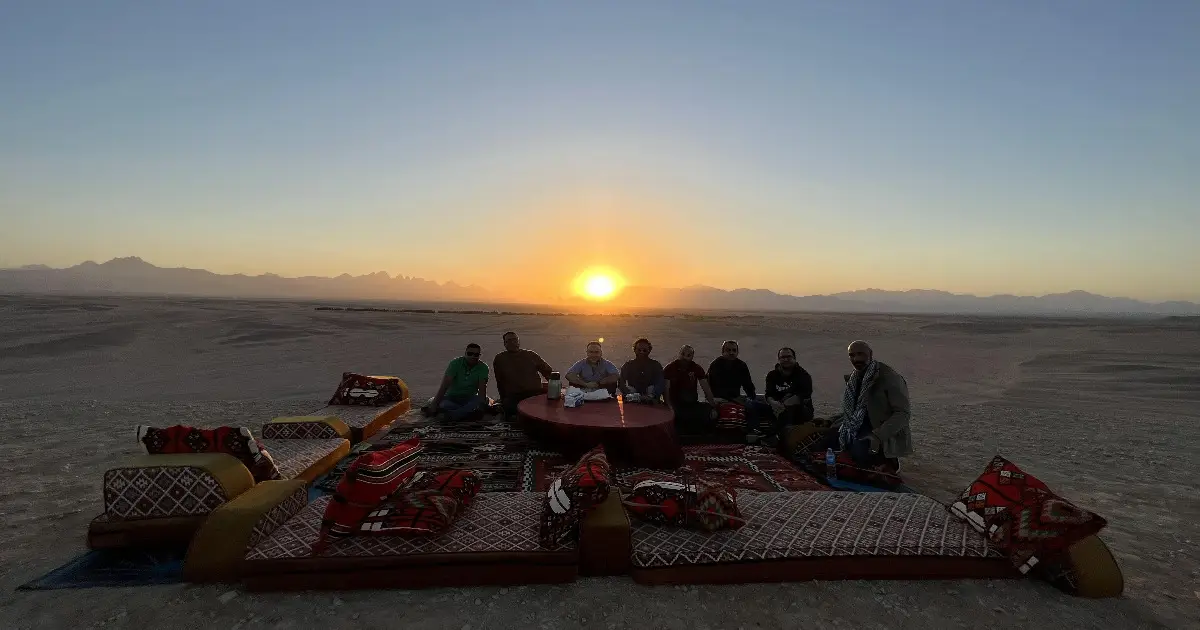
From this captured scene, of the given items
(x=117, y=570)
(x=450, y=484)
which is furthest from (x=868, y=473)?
(x=117, y=570)

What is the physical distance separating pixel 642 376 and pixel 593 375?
70cm

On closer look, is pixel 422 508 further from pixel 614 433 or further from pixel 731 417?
pixel 731 417

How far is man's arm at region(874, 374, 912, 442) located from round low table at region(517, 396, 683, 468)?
2.16m

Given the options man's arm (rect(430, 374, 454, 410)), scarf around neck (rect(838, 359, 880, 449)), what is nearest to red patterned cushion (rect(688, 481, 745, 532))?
scarf around neck (rect(838, 359, 880, 449))

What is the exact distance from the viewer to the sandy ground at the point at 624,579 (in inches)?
140

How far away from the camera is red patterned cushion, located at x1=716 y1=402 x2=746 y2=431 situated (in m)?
7.57

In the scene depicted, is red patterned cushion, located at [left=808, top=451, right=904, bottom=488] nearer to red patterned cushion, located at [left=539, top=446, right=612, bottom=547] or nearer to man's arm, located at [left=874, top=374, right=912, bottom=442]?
man's arm, located at [left=874, top=374, right=912, bottom=442]

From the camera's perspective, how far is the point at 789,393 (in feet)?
25.3

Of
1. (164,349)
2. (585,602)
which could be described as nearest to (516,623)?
(585,602)

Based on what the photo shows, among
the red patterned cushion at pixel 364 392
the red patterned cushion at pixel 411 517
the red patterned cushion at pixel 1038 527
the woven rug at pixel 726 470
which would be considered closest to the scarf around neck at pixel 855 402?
the woven rug at pixel 726 470

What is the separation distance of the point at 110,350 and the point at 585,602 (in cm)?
2266

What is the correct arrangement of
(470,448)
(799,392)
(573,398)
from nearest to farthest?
(470,448) < (573,398) < (799,392)

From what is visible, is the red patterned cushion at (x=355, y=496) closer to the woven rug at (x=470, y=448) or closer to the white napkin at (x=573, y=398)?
the woven rug at (x=470, y=448)

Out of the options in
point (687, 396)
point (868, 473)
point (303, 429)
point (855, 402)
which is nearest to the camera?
point (868, 473)
